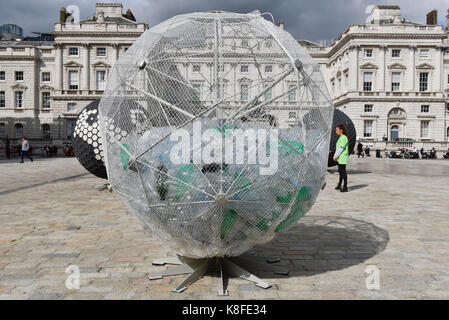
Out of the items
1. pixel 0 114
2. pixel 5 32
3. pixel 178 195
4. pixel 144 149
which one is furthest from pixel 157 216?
pixel 5 32

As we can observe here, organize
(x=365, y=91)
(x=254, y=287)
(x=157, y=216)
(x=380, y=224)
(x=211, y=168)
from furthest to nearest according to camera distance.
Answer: (x=365, y=91), (x=380, y=224), (x=254, y=287), (x=157, y=216), (x=211, y=168)

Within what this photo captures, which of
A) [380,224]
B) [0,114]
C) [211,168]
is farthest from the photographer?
[0,114]

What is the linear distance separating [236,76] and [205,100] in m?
0.41

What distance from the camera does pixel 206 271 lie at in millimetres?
4043

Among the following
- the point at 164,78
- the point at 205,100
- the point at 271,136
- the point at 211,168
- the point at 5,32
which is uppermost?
the point at 5,32

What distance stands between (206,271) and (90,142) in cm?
690

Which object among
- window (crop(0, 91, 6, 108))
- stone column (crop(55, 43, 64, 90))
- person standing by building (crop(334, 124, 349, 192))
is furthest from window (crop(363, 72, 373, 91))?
window (crop(0, 91, 6, 108))

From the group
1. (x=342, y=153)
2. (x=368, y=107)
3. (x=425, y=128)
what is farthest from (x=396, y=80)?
(x=342, y=153)

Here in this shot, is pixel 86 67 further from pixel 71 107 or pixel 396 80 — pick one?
pixel 396 80

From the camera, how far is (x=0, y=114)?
193 feet

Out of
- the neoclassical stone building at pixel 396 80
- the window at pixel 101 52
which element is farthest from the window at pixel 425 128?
the window at pixel 101 52

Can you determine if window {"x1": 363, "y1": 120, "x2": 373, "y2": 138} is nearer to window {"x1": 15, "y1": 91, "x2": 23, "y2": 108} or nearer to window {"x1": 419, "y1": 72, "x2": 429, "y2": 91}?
window {"x1": 419, "y1": 72, "x2": 429, "y2": 91}

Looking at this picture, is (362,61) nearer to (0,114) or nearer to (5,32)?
(0,114)

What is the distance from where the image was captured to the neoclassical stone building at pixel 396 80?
176 ft
